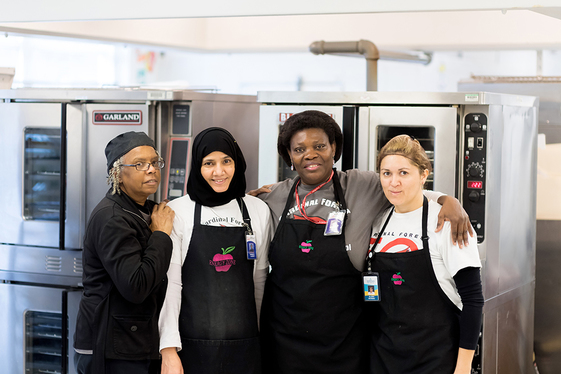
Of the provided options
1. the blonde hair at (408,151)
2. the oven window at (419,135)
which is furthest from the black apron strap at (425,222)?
the oven window at (419,135)

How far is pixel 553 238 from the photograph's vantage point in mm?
3834

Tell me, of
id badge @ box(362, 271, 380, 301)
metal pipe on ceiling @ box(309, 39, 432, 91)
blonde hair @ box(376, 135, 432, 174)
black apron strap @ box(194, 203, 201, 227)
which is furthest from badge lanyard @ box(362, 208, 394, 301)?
metal pipe on ceiling @ box(309, 39, 432, 91)

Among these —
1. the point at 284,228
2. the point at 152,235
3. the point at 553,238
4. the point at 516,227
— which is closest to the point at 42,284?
the point at 152,235

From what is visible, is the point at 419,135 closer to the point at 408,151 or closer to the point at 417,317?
the point at 408,151

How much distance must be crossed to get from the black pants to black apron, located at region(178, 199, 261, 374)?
5.9 inches

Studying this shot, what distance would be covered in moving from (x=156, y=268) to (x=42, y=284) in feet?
5.75

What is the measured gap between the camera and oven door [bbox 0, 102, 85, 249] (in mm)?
3301

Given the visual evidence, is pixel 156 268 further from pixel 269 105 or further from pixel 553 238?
pixel 553 238

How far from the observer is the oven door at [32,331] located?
11.0ft

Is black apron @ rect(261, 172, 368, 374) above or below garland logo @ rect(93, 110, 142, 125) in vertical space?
below

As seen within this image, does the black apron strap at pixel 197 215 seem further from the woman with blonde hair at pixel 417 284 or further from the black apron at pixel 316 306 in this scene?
the woman with blonde hair at pixel 417 284

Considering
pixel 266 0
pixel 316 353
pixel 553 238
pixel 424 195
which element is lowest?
pixel 316 353

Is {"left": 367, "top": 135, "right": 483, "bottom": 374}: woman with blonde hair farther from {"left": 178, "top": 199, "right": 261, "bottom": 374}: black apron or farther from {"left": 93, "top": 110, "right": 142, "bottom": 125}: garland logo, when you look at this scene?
{"left": 93, "top": 110, "right": 142, "bottom": 125}: garland logo

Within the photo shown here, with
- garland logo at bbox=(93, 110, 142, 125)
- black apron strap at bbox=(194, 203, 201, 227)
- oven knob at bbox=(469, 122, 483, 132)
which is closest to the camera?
black apron strap at bbox=(194, 203, 201, 227)
